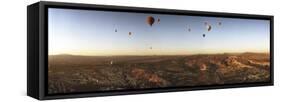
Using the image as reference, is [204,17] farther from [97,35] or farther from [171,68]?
[97,35]

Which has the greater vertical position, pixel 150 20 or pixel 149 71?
pixel 150 20

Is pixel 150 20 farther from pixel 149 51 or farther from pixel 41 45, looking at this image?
pixel 41 45

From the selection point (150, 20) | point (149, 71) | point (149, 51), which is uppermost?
point (150, 20)

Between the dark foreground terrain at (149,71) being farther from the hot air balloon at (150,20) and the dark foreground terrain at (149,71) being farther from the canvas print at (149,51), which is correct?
the hot air balloon at (150,20)

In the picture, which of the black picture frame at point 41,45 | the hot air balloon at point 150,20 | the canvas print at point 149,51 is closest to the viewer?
the black picture frame at point 41,45

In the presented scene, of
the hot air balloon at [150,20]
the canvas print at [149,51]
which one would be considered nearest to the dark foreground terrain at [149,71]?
the canvas print at [149,51]

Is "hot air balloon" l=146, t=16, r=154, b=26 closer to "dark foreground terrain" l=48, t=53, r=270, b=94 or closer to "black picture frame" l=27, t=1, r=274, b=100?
"black picture frame" l=27, t=1, r=274, b=100

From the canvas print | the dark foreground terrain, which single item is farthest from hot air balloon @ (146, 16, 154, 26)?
the dark foreground terrain

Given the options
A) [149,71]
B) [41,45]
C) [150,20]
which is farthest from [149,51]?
[41,45]
